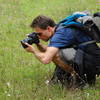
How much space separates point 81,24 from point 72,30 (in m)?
0.17

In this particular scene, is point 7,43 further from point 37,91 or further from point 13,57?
point 37,91

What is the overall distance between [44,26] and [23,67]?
4.40ft

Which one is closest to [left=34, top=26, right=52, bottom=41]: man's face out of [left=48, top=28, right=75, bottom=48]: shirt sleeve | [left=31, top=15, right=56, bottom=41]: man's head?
[left=31, top=15, right=56, bottom=41]: man's head

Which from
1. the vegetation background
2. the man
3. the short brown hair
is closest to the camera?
the vegetation background

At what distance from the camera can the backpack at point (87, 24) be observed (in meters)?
5.87

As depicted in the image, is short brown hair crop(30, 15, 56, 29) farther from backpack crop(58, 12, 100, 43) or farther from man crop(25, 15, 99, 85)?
backpack crop(58, 12, 100, 43)

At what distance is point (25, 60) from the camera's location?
763 cm

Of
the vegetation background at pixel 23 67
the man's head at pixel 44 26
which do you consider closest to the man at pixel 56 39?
the man's head at pixel 44 26

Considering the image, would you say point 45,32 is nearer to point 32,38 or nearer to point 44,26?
point 44,26

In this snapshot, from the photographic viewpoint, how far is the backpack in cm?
587

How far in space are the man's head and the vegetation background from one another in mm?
795

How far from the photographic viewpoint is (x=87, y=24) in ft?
19.4

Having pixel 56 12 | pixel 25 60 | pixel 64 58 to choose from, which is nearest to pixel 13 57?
pixel 25 60

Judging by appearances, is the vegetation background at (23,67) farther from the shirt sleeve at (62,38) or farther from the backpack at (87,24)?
the backpack at (87,24)
